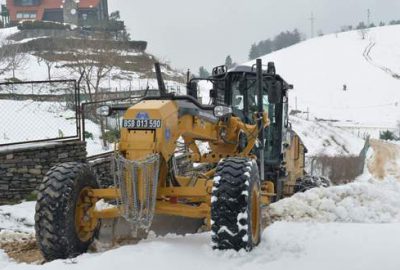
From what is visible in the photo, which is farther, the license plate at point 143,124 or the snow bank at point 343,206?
the snow bank at point 343,206

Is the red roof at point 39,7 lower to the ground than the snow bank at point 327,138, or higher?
higher

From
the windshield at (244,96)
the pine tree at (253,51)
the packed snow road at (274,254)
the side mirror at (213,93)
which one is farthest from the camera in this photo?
the pine tree at (253,51)

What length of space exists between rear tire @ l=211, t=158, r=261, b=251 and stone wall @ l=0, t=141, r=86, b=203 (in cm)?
585

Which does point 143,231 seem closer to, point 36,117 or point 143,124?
point 143,124

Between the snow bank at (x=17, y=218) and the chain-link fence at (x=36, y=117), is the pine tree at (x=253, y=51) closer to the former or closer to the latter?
the chain-link fence at (x=36, y=117)

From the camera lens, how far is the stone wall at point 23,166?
10.1m

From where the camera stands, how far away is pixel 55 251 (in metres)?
5.65

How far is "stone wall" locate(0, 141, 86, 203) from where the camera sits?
10086mm

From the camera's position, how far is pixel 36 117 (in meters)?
15.9

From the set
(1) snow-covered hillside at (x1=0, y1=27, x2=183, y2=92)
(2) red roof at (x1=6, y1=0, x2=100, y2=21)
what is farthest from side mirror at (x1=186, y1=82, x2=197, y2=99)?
(2) red roof at (x1=6, y1=0, x2=100, y2=21)

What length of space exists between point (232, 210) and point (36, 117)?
11.8 metres

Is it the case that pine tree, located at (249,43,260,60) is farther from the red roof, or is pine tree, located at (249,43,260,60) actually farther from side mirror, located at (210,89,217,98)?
side mirror, located at (210,89,217,98)

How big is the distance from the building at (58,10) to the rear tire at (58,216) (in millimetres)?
70978

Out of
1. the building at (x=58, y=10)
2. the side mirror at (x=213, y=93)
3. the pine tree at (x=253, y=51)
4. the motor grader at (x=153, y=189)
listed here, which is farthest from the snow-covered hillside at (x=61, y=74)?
the pine tree at (x=253, y=51)
